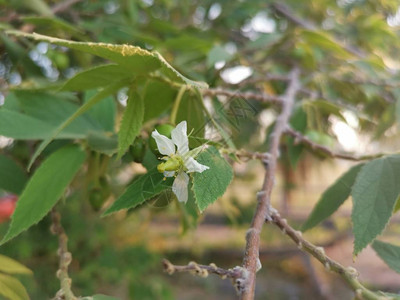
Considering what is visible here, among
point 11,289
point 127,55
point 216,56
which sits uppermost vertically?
point 127,55

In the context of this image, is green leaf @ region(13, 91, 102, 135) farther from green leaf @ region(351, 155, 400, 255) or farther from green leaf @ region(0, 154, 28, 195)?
green leaf @ region(351, 155, 400, 255)

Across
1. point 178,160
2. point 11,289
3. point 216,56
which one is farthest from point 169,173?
point 216,56

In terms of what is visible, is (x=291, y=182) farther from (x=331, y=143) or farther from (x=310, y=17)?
(x=331, y=143)

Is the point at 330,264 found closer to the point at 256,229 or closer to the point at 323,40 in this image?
the point at 256,229

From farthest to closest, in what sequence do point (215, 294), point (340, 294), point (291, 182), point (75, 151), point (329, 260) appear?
point (215, 294), point (340, 294), point (291, 182), point (75, 151), point (329, 260)

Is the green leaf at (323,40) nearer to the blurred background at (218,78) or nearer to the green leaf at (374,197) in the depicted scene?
the blurred background at (218,78)

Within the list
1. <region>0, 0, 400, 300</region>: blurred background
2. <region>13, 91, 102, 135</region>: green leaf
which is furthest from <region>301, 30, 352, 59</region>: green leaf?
<region>13, 91, 102, 135</region>: green leaf

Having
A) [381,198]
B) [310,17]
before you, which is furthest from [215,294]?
[381,198]
